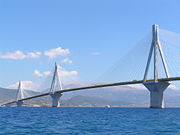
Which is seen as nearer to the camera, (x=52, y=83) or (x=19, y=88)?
(x=52, y=83)

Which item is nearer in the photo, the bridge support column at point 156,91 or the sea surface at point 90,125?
the sea surface at point 90,125

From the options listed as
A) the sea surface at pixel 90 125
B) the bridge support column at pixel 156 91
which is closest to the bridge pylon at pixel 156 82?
the bridge support column at pixel 156 91

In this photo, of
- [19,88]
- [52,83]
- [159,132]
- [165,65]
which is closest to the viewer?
[159,132]

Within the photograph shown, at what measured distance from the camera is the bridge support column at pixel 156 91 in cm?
7050

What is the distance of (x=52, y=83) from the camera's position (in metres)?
128

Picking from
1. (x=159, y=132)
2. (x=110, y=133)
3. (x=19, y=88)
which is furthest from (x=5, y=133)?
(x=19, y=88)

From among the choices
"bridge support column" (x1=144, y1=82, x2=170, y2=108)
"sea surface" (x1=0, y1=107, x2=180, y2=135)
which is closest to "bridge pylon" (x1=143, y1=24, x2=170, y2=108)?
"bridge support column" (x1=144, y1=82, x2=170, y2=108)

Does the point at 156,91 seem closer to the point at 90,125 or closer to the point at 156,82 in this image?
the point at 156,82

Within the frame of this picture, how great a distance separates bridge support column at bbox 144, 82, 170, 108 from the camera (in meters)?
70.5

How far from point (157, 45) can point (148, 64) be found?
19.2 ft

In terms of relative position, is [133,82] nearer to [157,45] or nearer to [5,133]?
[157,45]

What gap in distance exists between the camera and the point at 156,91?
237 ft

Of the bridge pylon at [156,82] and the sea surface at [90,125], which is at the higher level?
the bridge pylon at [156,82]

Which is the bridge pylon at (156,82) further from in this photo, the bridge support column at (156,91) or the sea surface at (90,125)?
the sea surface at (90,125)
